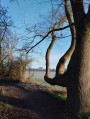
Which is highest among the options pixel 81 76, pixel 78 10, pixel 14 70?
pixel 78 10

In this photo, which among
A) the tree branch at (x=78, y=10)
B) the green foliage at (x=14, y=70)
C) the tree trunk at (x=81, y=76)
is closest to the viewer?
the tree trunk at (x=81, y=76)

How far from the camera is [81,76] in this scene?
4422mm

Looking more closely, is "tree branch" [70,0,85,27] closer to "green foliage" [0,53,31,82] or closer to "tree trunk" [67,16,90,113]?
"tree trunk" [67,16,90,113]

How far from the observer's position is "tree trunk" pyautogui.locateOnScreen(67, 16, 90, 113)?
4.35 metres

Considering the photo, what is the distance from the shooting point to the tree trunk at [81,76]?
435 centimetres

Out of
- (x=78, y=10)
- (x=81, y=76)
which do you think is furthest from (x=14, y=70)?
(x=78, y=10)

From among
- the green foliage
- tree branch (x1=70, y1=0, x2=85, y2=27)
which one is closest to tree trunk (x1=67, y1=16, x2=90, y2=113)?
tree branch (x1=70, y1=0, x2=85, y2=27)

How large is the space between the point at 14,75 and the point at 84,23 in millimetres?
12654

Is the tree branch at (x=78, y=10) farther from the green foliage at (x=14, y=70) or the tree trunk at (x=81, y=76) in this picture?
the green foliage at (x=14, y=70)

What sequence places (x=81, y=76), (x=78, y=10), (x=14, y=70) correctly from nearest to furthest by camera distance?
(x=81, y=76) < (x=78, y=10) < (x=14, y=70)

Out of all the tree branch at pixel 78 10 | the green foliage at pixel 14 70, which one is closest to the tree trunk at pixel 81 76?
the tree branch at pixel 78 10

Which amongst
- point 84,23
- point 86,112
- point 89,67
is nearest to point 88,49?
point 89,67

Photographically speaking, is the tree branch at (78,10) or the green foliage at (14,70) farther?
the green foliage at (14,70)

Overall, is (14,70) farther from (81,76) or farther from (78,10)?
(78,10)
